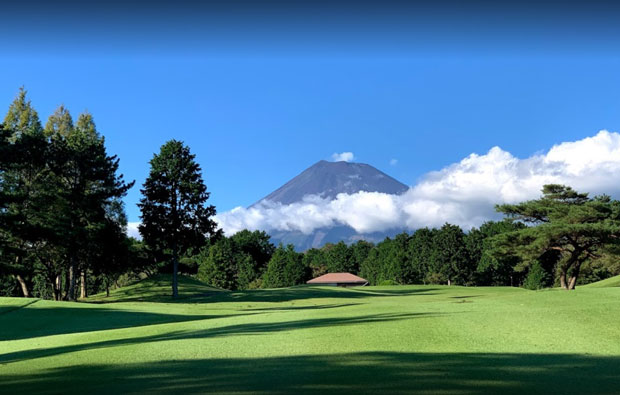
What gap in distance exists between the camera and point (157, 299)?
45.5 m

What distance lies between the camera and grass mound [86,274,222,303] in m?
46.5

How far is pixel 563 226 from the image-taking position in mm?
37500

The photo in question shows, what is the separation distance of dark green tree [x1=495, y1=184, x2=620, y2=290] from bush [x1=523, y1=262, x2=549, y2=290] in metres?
35.1

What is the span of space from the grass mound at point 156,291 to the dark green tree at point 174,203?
94.2 inches

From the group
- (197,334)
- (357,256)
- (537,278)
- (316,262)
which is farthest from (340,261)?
(197,334)

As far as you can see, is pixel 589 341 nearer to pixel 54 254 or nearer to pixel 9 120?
pixel 54 254

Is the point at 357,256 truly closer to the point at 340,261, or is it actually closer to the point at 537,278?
the point at 340,261

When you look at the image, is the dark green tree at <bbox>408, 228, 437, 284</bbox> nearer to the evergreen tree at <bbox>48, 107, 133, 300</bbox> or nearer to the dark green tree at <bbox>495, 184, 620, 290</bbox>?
the dark green tree at <bbox>495, 184, 620, 290</bbox>

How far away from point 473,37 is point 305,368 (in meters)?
7.85

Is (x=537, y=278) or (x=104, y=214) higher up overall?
(x=104, y=214)

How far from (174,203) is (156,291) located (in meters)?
10.7

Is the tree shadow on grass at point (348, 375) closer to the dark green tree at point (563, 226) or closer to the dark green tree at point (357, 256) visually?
the dark green tree at point (563, 226)

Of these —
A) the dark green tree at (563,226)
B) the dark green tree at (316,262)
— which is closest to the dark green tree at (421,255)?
the dark green tree at (316,262)

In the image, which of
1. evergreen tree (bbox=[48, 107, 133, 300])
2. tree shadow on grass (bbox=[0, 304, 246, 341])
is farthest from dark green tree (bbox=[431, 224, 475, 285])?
tree shadow on grass (bbox=[0, 304, 246, 341])
